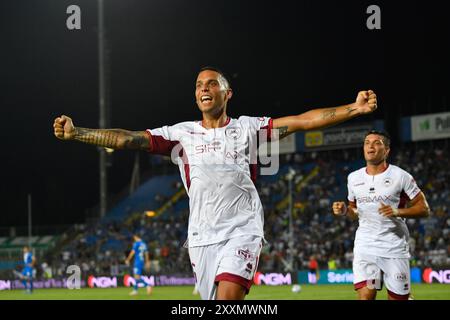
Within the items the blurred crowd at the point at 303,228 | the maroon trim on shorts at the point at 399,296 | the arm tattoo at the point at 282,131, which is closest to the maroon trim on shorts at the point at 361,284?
the maroon trim on shorts at the point at 399,296

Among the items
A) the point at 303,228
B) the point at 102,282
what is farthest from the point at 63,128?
the point at 303,228

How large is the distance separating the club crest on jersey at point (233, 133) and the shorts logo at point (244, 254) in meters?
1.01

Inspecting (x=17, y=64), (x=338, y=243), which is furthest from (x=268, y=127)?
(x=17, y=64)

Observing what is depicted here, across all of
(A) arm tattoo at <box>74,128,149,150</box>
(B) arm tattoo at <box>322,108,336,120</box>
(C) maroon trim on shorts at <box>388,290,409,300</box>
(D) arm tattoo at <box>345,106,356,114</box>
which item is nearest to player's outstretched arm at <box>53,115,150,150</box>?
(A) arm tattoo at <box>74,128,149,150</box>

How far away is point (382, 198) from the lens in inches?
413

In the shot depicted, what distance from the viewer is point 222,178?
691 centimetres

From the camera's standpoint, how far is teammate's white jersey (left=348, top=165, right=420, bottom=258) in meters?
10.4

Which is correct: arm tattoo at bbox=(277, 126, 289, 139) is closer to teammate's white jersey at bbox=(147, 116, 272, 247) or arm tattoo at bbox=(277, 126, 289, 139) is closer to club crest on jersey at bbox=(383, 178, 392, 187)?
teammate's white jersey at bbox=(147, 116, 272, 247)

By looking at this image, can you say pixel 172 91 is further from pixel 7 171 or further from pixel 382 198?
pixel 382 198

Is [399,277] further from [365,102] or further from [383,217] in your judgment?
[365,102]

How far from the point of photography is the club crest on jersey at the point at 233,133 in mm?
7078

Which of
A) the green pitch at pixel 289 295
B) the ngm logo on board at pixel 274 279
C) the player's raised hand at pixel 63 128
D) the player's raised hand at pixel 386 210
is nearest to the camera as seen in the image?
the player's raised hand at pixel 63 128

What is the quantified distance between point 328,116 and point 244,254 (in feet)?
4.55

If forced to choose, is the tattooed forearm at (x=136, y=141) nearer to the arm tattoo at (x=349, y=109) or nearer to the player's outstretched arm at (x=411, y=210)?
the arm tattoo at (x=349, y=109)
